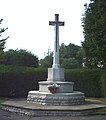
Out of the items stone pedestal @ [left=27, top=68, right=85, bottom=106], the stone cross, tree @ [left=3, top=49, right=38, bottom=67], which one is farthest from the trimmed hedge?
tree @ [left=3, top=49, right=38, bottom=67]

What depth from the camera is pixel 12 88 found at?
28.2 meters

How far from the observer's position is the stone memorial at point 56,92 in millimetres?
18141

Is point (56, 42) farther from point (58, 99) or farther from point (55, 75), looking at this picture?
point (58, 99)

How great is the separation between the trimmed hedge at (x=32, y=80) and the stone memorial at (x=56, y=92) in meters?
7.70

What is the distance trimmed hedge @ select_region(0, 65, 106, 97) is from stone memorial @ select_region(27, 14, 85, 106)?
7702 mm

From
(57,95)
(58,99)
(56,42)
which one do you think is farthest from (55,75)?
(58,99)

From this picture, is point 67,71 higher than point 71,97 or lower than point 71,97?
higher

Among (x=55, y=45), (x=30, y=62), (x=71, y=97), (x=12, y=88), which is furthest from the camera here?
(x=30, y=62)

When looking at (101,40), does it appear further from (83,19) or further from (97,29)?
(83,19)

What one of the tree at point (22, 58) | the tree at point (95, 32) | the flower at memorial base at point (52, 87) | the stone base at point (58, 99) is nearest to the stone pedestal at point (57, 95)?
the stone base at point (58, 99)

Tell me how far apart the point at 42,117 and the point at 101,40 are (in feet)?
43.5

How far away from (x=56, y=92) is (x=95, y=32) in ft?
31.2

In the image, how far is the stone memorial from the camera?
18141 mm

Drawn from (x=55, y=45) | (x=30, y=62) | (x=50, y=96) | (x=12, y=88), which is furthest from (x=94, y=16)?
(x=30, y=62)
